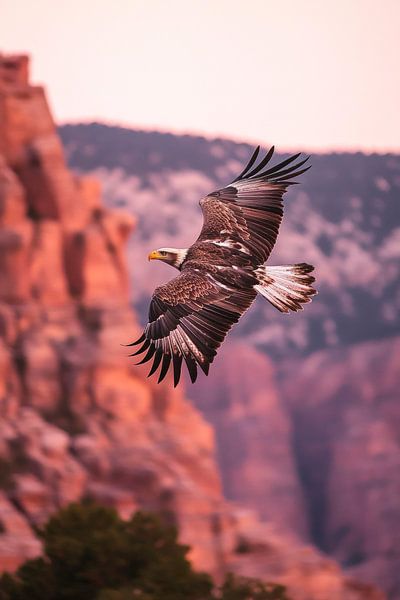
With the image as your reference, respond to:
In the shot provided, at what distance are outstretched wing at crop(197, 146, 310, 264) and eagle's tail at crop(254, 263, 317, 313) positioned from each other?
1.20 meters

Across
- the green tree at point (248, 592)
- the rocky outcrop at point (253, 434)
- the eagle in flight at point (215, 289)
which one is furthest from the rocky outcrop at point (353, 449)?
the eagle in flight at point (215, 289)

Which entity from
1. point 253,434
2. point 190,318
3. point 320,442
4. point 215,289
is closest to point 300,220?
point 320,442

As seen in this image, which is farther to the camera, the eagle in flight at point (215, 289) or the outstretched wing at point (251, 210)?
the outstretched wing at point (251, 210)

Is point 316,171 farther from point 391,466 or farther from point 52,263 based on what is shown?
point 52,263

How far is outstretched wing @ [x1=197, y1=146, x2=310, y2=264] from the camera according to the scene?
20.7 meters

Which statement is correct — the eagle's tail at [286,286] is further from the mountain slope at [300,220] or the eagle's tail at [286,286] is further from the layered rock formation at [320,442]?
the mountain slope at [300,220]

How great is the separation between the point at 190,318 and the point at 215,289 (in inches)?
20.5

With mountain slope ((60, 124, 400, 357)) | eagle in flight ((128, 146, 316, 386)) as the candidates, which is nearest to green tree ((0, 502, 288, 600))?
eagle in flight ((128, 146, 316, 386))

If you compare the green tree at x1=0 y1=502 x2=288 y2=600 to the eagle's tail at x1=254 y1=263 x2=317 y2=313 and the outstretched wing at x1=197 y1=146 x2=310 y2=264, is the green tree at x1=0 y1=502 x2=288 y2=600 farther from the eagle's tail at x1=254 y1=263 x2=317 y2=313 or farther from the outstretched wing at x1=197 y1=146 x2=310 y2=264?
the eagle's tail at x1=254 y1=263 x2=317 y2=313

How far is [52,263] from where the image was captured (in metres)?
79.9

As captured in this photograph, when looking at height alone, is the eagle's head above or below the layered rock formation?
below

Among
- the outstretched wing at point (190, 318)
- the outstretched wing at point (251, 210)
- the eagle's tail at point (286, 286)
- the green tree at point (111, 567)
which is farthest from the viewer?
the green tree at point (111, 567)

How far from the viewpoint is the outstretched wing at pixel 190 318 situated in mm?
18438

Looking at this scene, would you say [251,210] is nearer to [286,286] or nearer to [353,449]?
[286,286]
